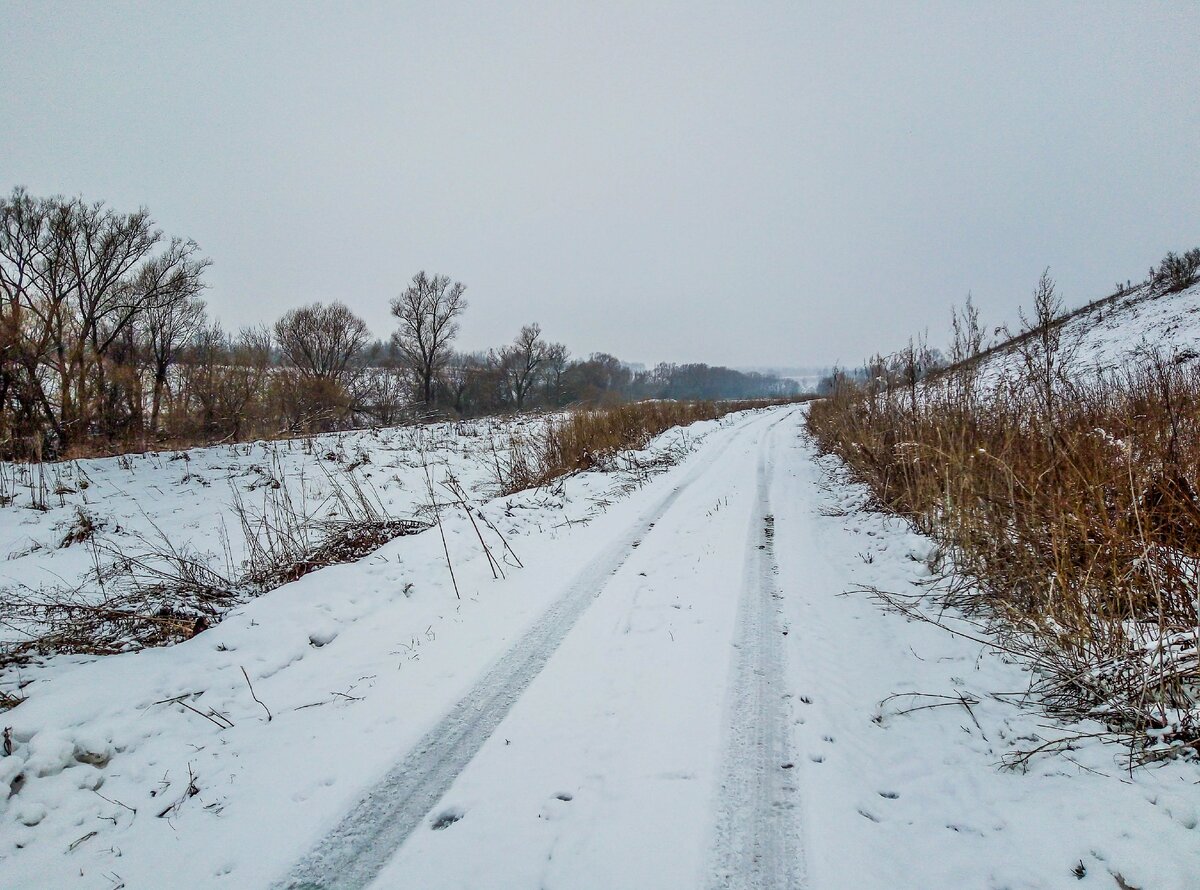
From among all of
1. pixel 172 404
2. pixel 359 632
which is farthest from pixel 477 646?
pixel 172 404

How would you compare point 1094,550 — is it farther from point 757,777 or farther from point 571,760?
point 571,760

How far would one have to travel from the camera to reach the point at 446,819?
2.02 metres

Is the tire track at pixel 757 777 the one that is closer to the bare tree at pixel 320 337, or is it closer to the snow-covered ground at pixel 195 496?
the snow-covered ground at pixel 195 496

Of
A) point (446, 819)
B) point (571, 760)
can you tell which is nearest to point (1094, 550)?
point (571, 760)

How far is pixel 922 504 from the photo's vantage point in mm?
5598

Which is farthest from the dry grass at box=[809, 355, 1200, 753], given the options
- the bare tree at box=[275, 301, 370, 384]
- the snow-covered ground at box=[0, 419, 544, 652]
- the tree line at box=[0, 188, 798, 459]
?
the bare tree at box=[275, 301, 370, 384]

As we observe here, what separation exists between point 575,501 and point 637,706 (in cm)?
539

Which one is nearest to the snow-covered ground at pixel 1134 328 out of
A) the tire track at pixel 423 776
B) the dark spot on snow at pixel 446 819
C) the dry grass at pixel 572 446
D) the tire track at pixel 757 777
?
the dry grass at pixel 572 446

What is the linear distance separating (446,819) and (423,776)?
1.06 ft

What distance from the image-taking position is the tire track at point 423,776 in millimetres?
1829

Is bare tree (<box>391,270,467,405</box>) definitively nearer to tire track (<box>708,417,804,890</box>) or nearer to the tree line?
the tree line

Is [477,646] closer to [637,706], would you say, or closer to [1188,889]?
[637,706]

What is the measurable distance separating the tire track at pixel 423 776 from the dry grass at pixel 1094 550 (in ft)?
9.68

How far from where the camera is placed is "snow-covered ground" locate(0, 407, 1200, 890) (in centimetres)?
175
